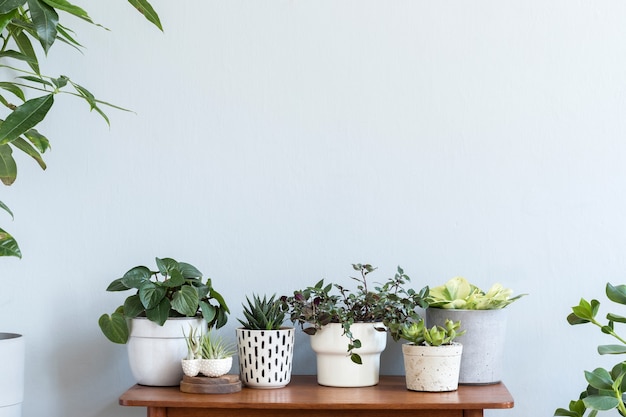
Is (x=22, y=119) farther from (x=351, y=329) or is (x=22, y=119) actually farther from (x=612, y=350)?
(x=612, y=350)

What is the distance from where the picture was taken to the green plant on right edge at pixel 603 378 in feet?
4.70

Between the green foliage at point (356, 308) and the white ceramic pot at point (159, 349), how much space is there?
0.73 feet

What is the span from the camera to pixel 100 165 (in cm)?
177

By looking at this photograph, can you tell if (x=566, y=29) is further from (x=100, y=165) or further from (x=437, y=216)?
(x=100, y=165)

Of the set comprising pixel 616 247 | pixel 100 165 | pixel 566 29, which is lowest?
pixel 616 247

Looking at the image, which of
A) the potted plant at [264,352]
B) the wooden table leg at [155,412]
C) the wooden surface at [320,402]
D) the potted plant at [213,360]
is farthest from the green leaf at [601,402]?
the wooden table leg at [155,412]

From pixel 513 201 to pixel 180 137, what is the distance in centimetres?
76

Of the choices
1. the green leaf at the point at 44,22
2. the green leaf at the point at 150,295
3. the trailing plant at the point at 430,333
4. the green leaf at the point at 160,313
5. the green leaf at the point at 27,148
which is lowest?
the trailing plant at the point at 430,333

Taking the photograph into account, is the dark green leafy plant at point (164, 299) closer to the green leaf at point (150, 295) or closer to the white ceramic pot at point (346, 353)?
the green leaf at point (150, 295)

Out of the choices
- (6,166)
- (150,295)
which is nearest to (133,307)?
(150,295)

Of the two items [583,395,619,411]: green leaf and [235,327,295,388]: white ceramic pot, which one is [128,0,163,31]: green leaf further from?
[583,395,619,411]: green leaf

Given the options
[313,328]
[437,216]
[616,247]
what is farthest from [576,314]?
[313,328]

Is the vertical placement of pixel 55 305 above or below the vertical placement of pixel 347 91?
below

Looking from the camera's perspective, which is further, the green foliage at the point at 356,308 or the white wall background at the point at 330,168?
the white wall background at the point at 330,168
